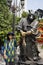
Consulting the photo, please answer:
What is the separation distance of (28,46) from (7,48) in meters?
0.96

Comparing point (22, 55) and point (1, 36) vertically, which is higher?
point (22, 55)

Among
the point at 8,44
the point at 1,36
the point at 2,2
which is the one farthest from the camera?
the point at 2,2

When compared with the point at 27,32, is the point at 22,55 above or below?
below

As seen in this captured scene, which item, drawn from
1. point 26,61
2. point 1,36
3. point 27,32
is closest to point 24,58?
point 26,61

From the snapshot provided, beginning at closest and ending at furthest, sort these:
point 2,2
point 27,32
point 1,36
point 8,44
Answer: point 8,44, point 27,32, point 1,36, point 2,2

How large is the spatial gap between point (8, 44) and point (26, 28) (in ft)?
3.45

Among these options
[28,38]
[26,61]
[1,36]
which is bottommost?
[1,36]

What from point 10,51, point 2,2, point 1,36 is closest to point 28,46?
point 10,51

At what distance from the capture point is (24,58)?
9484 millimetres

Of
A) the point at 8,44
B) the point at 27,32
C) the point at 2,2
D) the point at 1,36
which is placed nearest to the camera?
the point at 8,44

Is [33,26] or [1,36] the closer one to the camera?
[33,26]

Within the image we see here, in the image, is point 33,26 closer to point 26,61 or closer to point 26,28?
point 26,28

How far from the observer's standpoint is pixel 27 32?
9.27 metres

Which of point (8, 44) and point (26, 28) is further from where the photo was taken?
point (26, 28)
